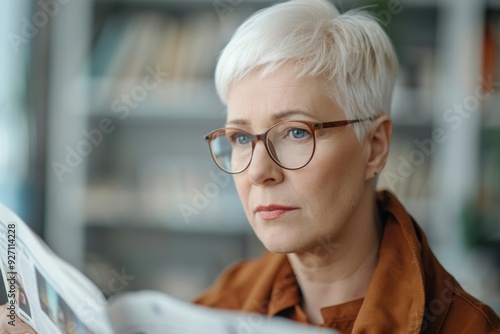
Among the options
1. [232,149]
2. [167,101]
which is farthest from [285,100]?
[167,101]

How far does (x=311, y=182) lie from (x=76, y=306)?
0.42 meters

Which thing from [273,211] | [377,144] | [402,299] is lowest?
[402,299]

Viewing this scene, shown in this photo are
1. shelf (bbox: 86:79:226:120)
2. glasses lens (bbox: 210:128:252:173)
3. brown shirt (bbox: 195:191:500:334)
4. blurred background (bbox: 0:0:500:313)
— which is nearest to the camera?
brown shirt (bbox: 195:191:500:334)

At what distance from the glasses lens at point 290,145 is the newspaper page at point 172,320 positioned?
308 mm

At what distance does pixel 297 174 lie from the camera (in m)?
1.08

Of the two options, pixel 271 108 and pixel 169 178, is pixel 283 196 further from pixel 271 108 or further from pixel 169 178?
pixel 169 178

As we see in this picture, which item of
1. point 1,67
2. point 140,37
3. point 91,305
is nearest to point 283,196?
point 91,305

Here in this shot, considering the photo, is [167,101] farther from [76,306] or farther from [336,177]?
[76,306]

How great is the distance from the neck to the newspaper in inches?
10.0

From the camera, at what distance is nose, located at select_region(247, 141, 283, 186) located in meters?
1.08

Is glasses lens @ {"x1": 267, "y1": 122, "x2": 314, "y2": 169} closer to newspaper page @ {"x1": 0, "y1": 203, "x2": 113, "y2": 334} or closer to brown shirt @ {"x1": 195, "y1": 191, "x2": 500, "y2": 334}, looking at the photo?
brown shirt @ {"x1": 195, "y1": 191, "x2": 500, "y2": 334}

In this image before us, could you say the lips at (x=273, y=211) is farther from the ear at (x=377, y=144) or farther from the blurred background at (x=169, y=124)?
the blurred background at (x=169, y=124)

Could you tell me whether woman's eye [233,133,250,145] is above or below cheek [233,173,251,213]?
above

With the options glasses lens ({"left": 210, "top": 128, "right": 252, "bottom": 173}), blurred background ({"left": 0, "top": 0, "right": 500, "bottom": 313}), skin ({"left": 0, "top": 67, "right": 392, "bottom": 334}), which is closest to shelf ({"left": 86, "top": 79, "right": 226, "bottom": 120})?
blurred background ({"left": 0, "top": 0, "right": 500, "bottom": 313})
